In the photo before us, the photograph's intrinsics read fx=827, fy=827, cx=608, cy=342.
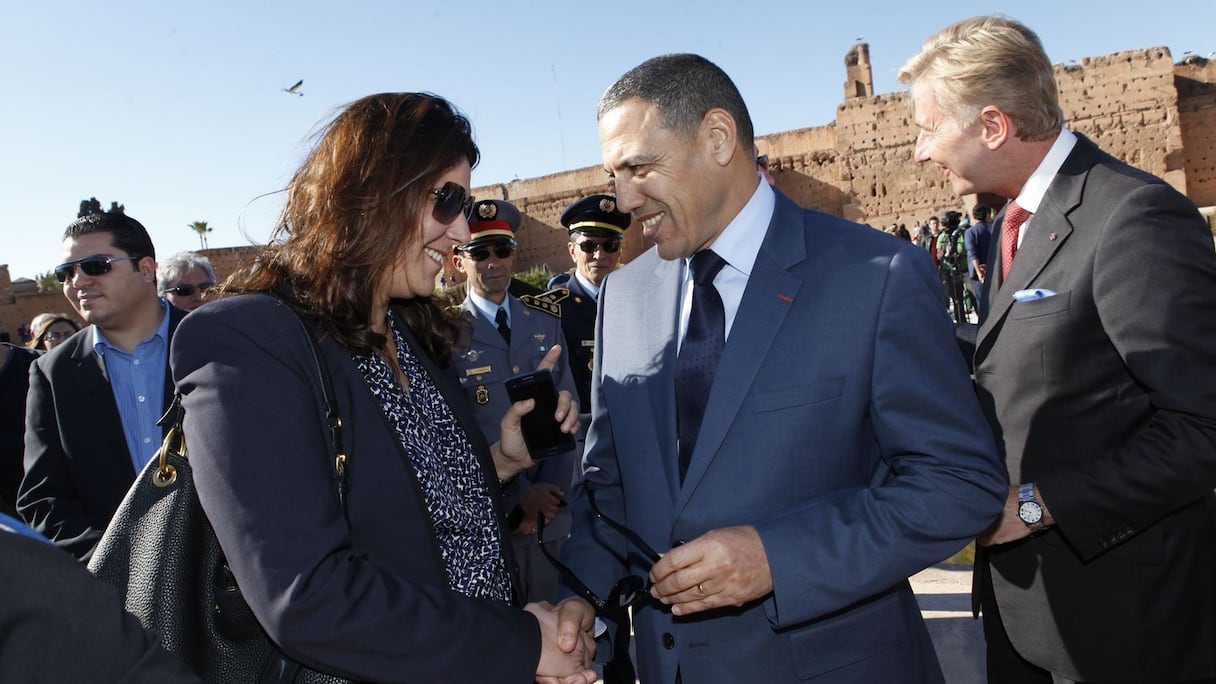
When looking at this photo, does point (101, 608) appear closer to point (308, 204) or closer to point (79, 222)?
point (308, 204)

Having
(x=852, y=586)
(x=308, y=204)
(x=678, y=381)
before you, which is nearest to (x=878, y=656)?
(x=852, y=586)

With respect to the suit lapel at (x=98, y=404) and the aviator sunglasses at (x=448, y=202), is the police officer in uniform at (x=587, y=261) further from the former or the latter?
the aviator sunglasses at (x=448, y=202)

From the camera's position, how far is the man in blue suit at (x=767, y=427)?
5.21 ft

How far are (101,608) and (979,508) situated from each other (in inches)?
57.4

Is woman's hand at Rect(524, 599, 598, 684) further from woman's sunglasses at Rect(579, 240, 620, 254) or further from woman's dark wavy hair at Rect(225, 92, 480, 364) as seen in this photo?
woman's sunglasses at Rect(579, 240, 620, 254)

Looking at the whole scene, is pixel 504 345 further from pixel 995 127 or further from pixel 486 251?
pixel 995 127

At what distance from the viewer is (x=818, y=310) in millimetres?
1729

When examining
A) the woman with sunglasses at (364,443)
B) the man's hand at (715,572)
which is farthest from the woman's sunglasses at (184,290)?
the man's hand at (715,572)

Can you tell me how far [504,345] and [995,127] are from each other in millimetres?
3191

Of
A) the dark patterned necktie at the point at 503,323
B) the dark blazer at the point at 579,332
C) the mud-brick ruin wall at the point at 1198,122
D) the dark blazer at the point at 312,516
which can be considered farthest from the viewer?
the mud-brick ruin wall at the point at 1198,122

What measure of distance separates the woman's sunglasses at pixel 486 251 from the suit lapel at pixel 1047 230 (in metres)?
3.43

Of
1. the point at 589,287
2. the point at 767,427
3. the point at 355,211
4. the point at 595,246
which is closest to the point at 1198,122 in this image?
the point at 595,246

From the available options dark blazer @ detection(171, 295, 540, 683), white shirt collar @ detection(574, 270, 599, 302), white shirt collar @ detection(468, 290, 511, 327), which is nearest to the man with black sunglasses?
white shirt collar @ detection(468, 290, 511, 327)

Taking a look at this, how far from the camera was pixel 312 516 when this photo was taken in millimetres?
1433
